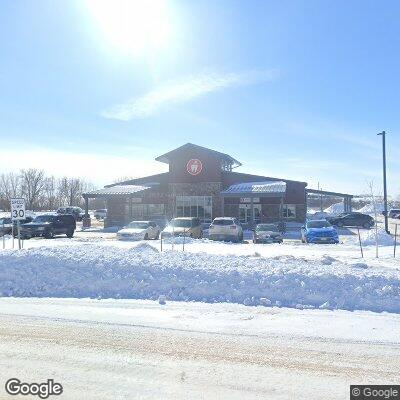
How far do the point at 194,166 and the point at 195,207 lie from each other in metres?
4.00

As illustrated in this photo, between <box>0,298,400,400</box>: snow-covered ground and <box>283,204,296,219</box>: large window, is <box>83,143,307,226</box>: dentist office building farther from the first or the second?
<box>0,298,400,400</box>: snow-covered ground

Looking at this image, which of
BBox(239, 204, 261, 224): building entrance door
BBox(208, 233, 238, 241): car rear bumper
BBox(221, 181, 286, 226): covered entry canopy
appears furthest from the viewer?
BBox(239, 204, 261, 224): building entrance door

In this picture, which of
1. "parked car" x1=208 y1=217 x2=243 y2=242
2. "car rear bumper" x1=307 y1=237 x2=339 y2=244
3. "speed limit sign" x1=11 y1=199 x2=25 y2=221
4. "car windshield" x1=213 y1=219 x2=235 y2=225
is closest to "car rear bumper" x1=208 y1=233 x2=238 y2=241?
"parked car" x1=208 y1=217 x2=243 y2=242

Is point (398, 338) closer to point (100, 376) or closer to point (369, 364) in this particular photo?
point (369, 364)

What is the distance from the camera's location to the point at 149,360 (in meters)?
5.90

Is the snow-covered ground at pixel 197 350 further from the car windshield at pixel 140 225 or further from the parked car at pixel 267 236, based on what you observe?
the car windshield at pixel 140 225

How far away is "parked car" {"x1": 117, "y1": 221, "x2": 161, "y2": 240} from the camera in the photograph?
1141 inches

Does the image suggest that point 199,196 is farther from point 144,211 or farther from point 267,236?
point 267,236

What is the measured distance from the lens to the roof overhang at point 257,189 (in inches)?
1578

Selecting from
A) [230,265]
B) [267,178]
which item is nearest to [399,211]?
[267,178]

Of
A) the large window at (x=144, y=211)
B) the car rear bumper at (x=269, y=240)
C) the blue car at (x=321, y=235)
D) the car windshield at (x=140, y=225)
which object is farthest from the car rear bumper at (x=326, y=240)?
the large window at (x=144, y=211)

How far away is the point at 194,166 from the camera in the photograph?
147ft

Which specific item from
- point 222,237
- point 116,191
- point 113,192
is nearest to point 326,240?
point 222,237

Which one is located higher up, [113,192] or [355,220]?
[113,192]
